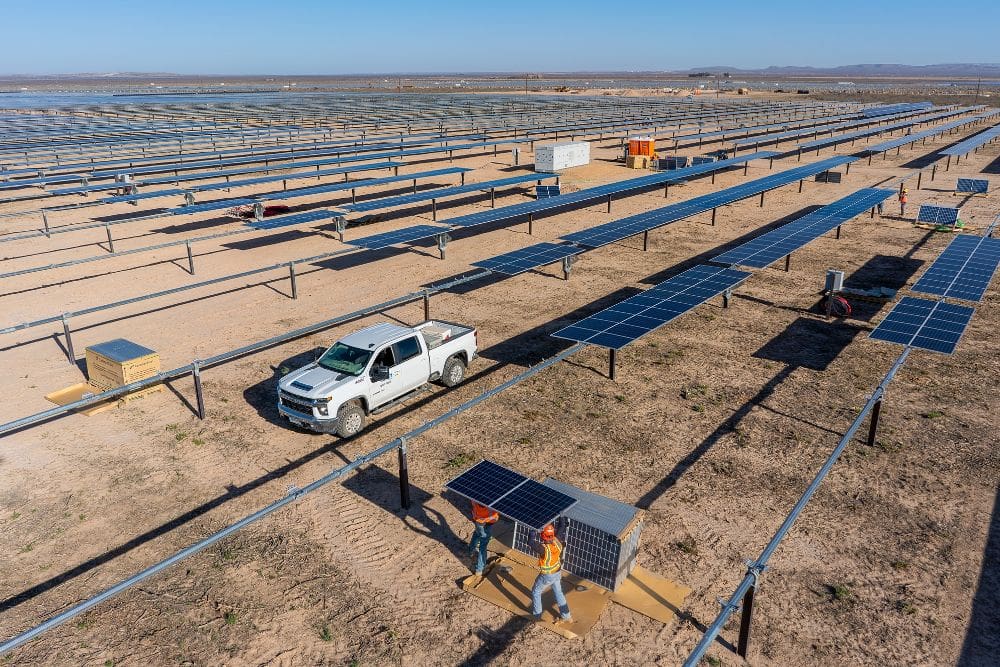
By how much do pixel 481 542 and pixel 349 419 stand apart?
5.38m

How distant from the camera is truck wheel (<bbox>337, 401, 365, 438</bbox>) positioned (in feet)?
49.3

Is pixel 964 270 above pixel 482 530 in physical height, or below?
above

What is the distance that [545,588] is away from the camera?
10102 mm

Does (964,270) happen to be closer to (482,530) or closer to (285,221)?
(482,530)

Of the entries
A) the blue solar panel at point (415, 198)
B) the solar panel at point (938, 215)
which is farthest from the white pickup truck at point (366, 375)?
the solar panel at point (938, 215)

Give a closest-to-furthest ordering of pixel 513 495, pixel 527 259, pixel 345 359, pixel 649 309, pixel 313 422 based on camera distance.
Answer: pixel 513 495 → pixel 313 422 → pixel 345 359 → pixel 649 309 → pixel 527 259

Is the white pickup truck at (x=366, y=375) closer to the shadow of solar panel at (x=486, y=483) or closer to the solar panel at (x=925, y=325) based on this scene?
the shadow of solar panel at (x=486, y=483)

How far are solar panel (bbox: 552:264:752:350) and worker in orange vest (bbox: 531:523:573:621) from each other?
786 cm

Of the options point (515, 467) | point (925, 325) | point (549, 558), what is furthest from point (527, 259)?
point (549, 558)

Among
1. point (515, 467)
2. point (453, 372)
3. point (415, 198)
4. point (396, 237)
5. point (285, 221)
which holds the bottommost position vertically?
point (515, 467)

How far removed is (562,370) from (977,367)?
11.6 metres

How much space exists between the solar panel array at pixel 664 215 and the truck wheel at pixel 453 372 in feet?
37.8

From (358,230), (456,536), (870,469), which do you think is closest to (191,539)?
(456,536)

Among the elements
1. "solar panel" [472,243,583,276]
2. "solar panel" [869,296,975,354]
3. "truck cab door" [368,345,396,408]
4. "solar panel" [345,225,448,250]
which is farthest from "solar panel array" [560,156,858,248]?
"truck cab door" [368,345,396,408]
